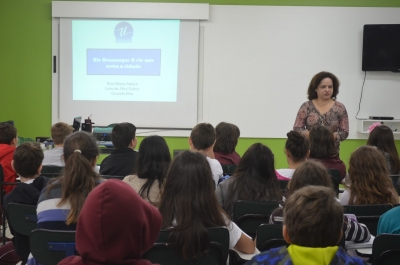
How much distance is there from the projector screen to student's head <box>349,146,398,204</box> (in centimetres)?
457

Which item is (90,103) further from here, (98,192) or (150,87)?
(98,192)

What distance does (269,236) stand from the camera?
2486 millimetres

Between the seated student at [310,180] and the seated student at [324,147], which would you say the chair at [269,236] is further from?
the seated student at [324,147]

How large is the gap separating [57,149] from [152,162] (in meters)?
1.85

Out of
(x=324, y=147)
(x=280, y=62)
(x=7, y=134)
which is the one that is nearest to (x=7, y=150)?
(x=7, y=134)

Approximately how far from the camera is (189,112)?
7.61 m

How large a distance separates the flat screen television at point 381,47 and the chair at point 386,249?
557 cm

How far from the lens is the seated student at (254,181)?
3.26 metres

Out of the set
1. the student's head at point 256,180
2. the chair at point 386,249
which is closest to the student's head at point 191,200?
the chair at point 386,249

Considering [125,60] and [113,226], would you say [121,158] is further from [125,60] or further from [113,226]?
[125,60]

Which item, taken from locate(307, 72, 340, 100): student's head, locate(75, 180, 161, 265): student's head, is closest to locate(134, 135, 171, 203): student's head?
locate(75, 180, 161, 265): student's head

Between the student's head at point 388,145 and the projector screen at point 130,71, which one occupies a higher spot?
the projector screen at point 130,71

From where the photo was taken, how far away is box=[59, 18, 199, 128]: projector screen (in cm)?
750

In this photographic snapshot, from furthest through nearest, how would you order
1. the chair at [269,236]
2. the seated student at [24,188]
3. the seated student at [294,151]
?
1. the seated student at [294,151]
2. the seated student at [24,188]
3. the chair at [269,236]
